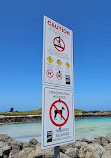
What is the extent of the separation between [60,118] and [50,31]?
1.52 metres

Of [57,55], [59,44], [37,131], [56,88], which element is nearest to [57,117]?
[56,88]

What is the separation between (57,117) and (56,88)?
482 millimetres

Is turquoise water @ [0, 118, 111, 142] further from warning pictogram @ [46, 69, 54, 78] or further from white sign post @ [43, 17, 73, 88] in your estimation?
warning pictogram @ [46, 69, 54, 78]

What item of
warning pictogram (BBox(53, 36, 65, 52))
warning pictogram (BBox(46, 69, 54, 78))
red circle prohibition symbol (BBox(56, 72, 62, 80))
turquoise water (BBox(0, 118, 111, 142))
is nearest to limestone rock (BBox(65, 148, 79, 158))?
red circle prohibition symbol (BBox(56, 72, 62, 80))

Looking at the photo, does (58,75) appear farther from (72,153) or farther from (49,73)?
(72,153)

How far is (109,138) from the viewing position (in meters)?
9.41

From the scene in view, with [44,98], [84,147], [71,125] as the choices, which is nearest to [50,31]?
[44,98]

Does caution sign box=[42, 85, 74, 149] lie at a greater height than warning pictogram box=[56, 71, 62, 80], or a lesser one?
lesser

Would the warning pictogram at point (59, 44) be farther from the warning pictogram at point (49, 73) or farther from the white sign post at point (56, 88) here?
the warning pictogram at point (49, 73)

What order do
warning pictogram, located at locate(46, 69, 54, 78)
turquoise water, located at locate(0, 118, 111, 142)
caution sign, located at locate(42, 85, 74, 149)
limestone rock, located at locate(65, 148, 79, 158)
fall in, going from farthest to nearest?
turquoise water, located at locate(0, 118, 111, 142), limestone rock, located at locate(65, 148, 79, 158), warning pictogram, located at locate(46, 69, 54, 78), caution sign, located at locate(42, 85, 74, 149)

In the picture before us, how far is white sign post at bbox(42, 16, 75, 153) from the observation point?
95.0 inches

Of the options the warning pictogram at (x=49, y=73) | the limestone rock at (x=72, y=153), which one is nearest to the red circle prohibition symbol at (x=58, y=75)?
the warning pictogram at (x=49, y=73)

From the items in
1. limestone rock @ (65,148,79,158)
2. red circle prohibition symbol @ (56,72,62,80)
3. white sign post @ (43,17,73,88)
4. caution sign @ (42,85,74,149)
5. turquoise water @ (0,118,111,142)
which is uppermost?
white sign post @ (43,17,73,88)

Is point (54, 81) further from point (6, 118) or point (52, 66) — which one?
point (6, 118)
